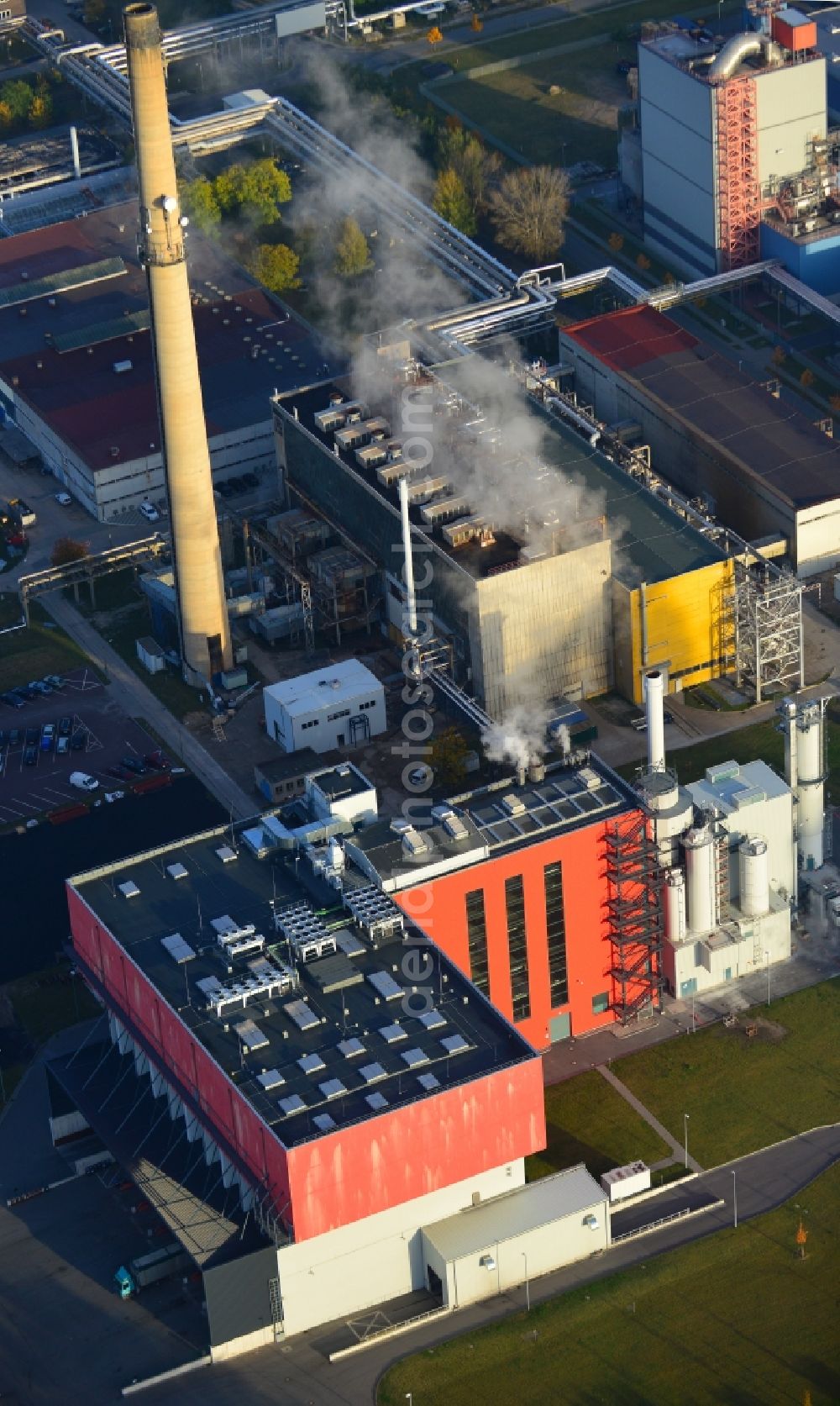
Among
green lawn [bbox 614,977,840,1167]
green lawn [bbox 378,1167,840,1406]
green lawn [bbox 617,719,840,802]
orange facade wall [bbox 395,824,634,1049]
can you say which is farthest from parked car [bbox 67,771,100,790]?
green lawn [bbox 378,1167,840,1406]

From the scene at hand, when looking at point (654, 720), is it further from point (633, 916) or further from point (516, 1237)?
point (516, 1237)

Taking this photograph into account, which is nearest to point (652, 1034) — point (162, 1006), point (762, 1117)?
point (762, 1117)

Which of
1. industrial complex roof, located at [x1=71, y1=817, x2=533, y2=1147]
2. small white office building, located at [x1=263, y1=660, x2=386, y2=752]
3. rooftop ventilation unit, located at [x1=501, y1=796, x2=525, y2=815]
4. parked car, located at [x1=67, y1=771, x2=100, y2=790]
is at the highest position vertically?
rooftop ventilation unit, located at [x1=501, y1=796, x2=525, y2=815]

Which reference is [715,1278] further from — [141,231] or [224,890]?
[141,231]

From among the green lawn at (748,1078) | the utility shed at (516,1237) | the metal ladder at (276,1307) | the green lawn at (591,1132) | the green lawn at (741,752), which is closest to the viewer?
the metal ladder at (276,1307)

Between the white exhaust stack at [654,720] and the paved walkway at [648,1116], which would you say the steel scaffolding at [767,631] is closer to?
the white exhaust stack at [654,720]

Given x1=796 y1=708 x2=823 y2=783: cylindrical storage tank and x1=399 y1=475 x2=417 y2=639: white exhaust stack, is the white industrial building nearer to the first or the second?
x1=796 y1=708 x2=823 y2=783: cylindrical storage tank

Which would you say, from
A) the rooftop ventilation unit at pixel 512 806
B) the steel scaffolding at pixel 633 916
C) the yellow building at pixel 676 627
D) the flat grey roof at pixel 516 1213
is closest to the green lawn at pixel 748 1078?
the steel scaffolding at pixel 633 916
